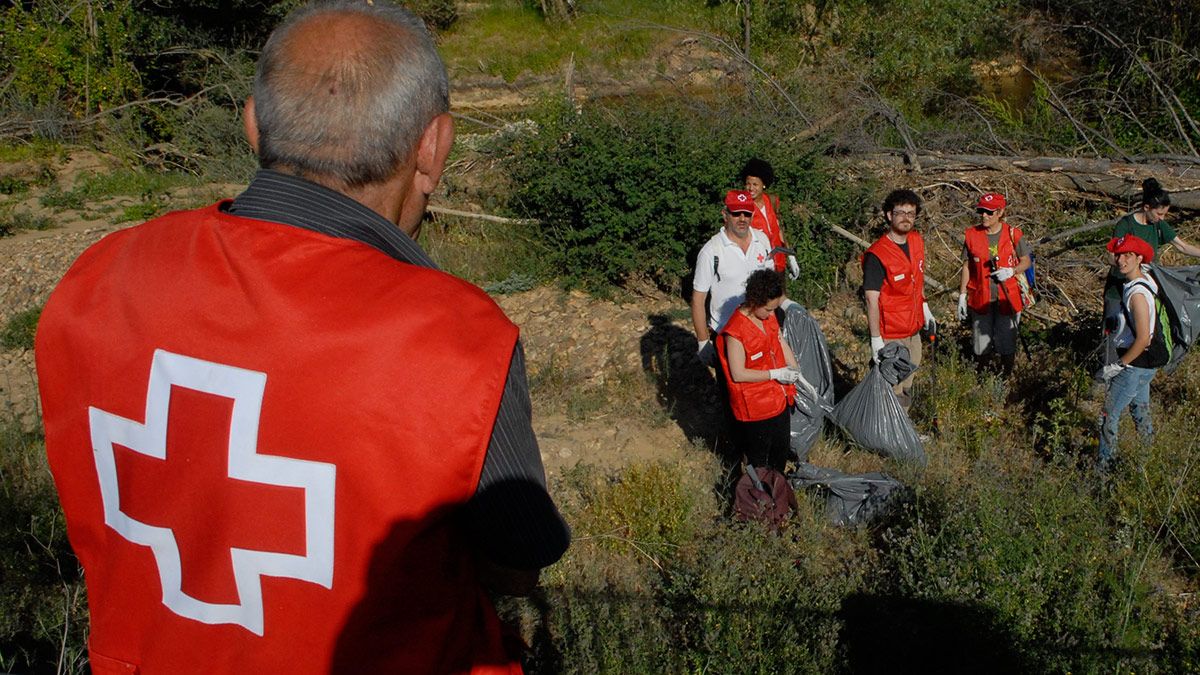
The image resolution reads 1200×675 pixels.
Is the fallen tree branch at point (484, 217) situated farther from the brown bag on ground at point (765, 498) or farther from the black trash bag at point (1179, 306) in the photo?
the black trash bag at point (1179, 306)

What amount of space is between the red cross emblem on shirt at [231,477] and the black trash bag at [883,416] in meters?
4.74

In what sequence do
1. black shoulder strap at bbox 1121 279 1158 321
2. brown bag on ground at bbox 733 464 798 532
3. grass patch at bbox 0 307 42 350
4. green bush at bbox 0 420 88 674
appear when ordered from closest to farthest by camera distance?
green bush at bbox 0 420 88 674 < brown bag on ground at bbox 733 464 798 532 < black shoulder strap at bbox 1121 279 1158 321 < grass patch at bbox 0 307 42 350

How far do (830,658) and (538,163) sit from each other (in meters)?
7.06

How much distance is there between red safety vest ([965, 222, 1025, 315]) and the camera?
6621 mm

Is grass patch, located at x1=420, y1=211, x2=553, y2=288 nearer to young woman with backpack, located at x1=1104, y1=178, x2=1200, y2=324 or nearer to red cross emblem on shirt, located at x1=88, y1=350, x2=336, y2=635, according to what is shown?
young woman with backpack, located at x1=1104, y1=178, x2=1200, y2=324

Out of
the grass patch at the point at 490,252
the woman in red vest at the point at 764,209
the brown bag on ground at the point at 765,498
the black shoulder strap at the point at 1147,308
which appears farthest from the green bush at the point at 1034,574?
the grass patch at the point at 490,252

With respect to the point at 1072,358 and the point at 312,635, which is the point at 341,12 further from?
the point at 1072,358

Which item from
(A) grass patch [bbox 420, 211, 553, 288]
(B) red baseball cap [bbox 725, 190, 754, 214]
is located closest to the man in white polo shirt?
(B) red baseball cap [bbox 725, 190, 754, 214]

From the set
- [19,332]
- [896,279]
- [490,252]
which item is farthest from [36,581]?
[490,252]

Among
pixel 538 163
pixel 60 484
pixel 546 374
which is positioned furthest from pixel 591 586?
pixel 538 163

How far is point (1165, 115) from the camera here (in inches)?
485

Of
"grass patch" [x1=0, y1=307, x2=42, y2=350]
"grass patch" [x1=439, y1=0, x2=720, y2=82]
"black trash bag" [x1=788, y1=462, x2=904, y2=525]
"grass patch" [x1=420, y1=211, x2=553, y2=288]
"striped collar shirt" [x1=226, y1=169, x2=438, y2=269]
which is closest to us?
"striped collar shirt" [x1=226, y1=169, x2=438, y2=269]

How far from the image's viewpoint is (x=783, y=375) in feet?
17.0

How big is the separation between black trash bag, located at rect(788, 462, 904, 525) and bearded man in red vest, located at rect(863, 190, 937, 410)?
1151 mm
